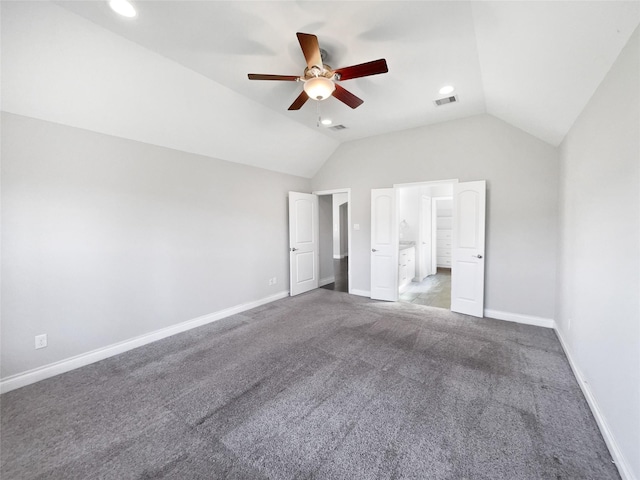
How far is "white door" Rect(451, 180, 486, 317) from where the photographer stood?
3.87 meters

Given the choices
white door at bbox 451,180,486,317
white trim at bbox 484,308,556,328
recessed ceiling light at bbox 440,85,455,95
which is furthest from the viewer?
white door at bbox 451,180,486,317

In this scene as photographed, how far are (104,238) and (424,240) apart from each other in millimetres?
6502

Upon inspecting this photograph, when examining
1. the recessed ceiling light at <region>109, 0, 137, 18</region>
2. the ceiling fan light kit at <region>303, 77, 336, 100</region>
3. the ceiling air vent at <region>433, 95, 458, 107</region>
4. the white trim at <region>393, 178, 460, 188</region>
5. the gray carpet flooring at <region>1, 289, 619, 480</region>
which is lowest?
the gray carpet flooring at <region>1, 289, 619, 480</region>

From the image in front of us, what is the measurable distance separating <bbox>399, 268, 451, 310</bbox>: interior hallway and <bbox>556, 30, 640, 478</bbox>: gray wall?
2.21 m

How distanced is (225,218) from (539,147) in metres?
4.78

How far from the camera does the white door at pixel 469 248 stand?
387cm

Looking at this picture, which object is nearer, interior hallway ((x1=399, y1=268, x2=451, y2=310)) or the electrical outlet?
the electrical outlet

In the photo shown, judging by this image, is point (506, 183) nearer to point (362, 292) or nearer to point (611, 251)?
point (611, 251)

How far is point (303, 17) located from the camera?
1.99 m

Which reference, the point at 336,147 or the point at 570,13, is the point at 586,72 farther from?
the point at 336,147

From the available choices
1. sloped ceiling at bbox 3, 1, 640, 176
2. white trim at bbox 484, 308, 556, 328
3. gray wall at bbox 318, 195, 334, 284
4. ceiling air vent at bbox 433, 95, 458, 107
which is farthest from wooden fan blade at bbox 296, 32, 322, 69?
white trim at bbox 484, 308, 556, 328

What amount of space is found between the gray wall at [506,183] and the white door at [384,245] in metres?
0.50

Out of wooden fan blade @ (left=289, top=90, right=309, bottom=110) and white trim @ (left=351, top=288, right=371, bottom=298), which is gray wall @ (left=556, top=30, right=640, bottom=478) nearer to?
wooden fan blade @ (left=289, top=90, right=309, bottom=110)

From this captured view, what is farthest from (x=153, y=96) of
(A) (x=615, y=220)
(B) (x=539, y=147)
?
(B) (x=539, y=147)
